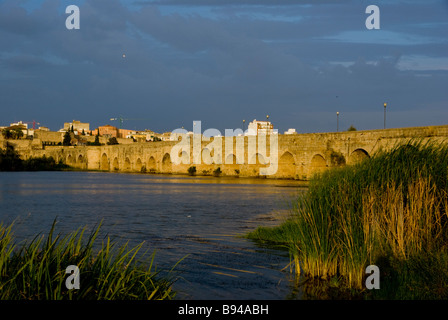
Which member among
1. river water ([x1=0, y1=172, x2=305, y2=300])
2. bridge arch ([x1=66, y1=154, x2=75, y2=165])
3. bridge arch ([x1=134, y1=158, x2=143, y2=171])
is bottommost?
river water ([x1=0, y1=172, x2=305, y2=300])

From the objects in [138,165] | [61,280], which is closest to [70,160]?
[138,165]

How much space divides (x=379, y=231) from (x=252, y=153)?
46.9m

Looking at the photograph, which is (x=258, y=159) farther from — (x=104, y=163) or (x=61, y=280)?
(x=61, y=280)

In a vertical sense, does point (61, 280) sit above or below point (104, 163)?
below

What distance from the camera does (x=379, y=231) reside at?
8.55 meters

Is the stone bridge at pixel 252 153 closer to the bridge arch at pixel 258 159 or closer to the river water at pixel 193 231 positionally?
the bridge arch at pixel 258 159

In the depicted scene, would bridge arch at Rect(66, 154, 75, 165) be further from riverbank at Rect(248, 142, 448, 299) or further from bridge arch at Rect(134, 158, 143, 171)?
riverbank at Rect(248, 142, 448, 299)

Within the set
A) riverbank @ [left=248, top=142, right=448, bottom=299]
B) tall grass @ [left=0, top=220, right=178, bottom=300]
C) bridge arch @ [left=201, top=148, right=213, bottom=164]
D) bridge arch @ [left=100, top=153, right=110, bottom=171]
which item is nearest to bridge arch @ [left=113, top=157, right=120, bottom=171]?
bridge arch @ [left=100, top=153, right=110, bottom=171]

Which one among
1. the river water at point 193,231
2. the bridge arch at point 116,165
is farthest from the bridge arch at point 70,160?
the river water at point 193,231

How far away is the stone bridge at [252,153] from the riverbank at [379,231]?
1014 centimetres

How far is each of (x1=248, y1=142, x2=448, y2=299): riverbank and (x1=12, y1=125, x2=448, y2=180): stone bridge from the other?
1014 cm

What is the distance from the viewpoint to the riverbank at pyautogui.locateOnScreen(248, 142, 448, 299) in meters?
8.09

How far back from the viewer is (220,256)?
11664 millimetres

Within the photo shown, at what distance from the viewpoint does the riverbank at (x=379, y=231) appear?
8.09m
